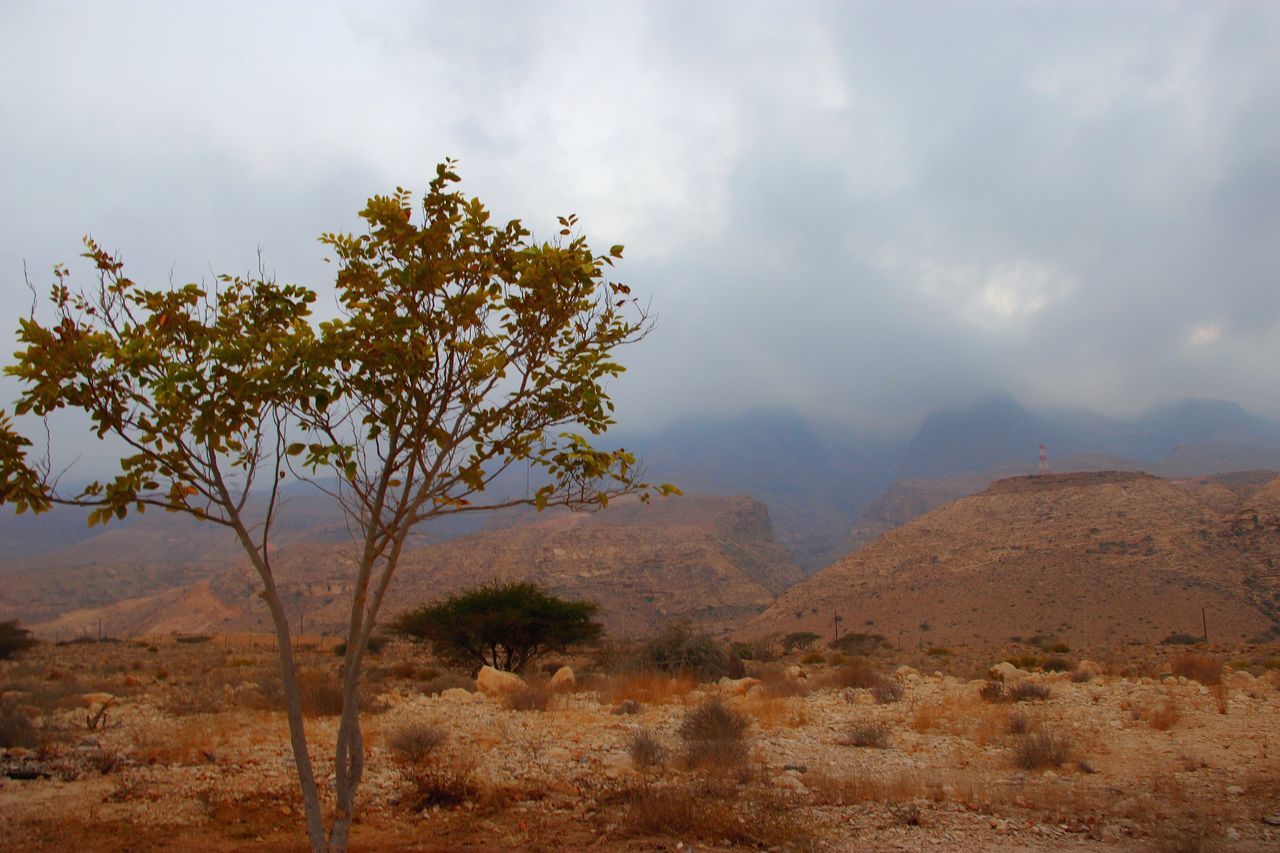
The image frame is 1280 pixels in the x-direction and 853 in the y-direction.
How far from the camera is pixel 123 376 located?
196 inches

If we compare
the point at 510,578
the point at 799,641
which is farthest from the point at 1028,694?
the point at 510,578

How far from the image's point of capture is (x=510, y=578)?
232ft

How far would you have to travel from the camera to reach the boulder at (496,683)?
609 inches

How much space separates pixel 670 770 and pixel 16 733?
792 cm

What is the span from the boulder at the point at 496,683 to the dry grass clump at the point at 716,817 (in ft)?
26.3

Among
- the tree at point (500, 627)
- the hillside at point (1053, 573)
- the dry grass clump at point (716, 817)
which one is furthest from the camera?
the hillside at point (1053, 573)

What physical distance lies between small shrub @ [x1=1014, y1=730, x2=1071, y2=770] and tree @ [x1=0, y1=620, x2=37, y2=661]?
1175 inches

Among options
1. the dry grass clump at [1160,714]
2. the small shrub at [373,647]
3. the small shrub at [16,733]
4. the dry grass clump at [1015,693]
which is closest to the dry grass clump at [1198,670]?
the dry grass clump at [1160,714]

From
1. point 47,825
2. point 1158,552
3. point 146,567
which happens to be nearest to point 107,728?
point 47,825

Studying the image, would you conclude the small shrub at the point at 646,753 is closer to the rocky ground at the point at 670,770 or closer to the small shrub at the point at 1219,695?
the rocky ground at the point at 670,770

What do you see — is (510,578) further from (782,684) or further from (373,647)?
(782,684)

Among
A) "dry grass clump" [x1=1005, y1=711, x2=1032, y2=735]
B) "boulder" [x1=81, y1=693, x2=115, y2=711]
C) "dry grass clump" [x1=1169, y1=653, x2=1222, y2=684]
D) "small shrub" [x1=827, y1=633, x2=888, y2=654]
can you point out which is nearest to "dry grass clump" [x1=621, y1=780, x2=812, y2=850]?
"dry grass clump" [x1=1005, y1=711, x2=1032, y2=735]

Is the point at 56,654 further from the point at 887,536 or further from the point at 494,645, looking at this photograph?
Answer: the point at 887,536

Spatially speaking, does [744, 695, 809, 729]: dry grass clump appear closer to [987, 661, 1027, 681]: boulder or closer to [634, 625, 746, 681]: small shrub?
[634, 625, 746, 681]: small shrub
